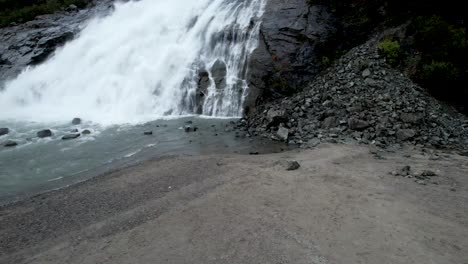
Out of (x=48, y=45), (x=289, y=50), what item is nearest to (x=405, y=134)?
(x=289, y=50)

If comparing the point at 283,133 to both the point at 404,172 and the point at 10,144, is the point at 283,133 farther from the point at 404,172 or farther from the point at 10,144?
the point at 10,144

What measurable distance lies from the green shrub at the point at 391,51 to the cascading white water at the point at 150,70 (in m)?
7.22

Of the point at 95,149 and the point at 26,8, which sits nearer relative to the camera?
the point at 95,149

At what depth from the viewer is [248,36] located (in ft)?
73.7

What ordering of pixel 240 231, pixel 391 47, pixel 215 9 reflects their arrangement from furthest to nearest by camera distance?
pixel 215 9 → pixel 391 47 → pixel 240 231

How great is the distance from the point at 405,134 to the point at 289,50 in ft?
27.9

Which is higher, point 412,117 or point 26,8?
point 26,8

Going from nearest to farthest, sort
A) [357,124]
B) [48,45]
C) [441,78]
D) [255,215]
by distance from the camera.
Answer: [255,215]
[357,124]
[441,78]
[48,45]

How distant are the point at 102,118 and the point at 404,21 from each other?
18176 millimetres

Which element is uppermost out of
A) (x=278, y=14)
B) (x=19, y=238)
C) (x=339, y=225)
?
(x=278, y=14)

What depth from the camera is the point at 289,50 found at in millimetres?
21156

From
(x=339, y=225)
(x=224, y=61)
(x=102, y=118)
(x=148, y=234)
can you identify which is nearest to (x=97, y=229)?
(x=148, y=234)

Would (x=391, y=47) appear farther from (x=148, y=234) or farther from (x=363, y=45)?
(x=148, y=234)

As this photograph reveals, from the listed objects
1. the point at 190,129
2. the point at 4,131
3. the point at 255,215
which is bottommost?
the point at 255,215
